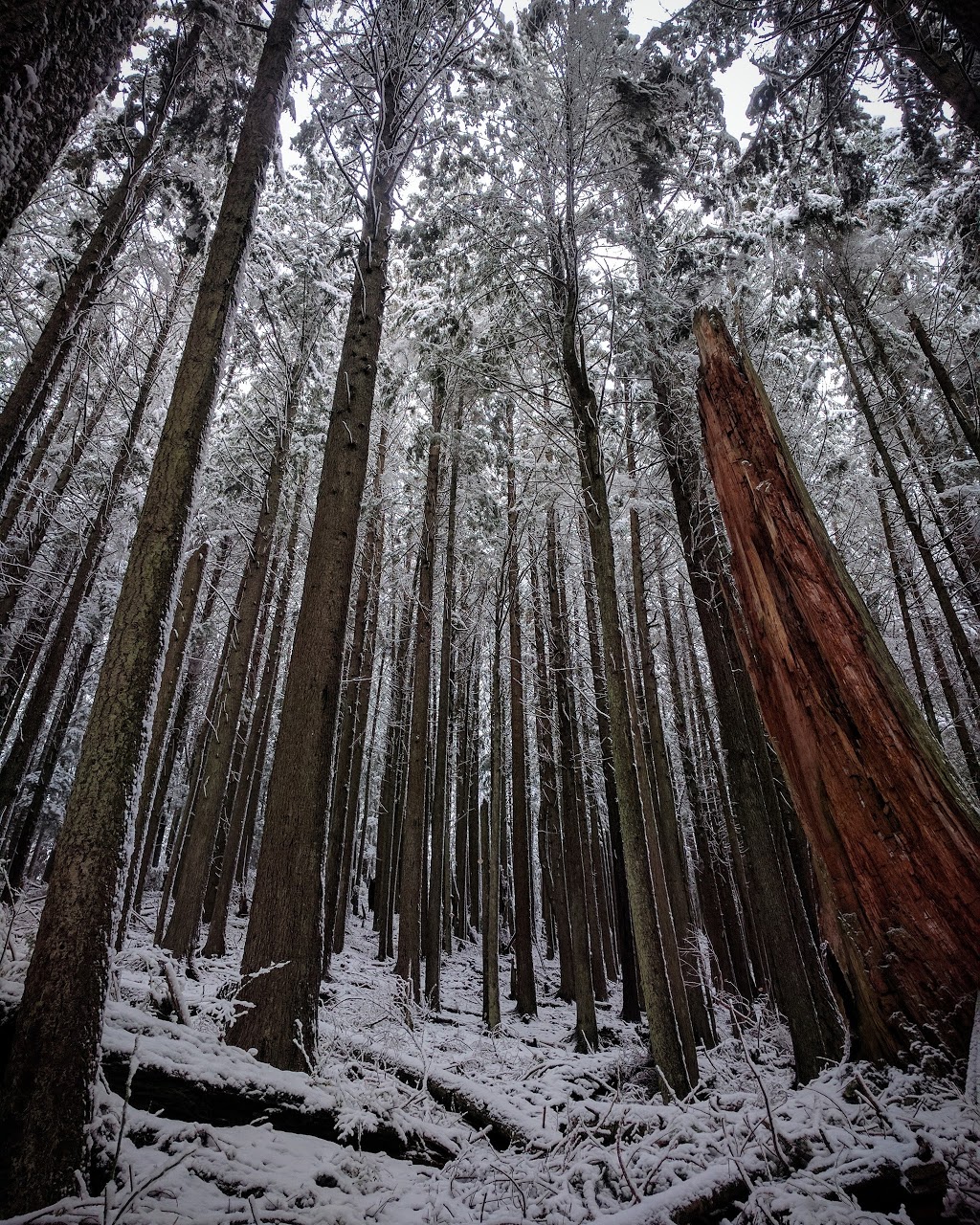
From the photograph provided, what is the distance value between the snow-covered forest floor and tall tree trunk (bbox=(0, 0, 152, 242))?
307cm

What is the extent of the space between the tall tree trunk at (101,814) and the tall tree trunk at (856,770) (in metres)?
3.55

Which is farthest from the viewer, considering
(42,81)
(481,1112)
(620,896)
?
(620,896)

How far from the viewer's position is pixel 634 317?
8.99 m

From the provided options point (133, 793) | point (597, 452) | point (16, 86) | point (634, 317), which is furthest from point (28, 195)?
point (634, 317)

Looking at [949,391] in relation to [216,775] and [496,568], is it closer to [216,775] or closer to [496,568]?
[496,568]

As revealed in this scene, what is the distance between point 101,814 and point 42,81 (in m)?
2.93

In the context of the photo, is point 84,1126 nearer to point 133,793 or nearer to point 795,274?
point 133,793

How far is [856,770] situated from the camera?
3.01 metres

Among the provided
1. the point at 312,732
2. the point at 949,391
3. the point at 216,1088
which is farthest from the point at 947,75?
the point at 216,1088

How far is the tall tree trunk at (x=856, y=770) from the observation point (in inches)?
104

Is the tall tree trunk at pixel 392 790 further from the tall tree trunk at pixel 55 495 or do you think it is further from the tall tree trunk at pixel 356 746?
the tall tree trunk at pixel 55 495

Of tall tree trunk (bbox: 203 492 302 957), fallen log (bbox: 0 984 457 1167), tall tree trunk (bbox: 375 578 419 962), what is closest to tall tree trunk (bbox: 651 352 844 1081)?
fallen log (bbox: 0 984 457 1167)

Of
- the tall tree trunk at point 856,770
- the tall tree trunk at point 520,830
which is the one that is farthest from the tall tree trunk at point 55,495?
the tall tree trunk at point 856,770

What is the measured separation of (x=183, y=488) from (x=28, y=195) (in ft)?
5.56
